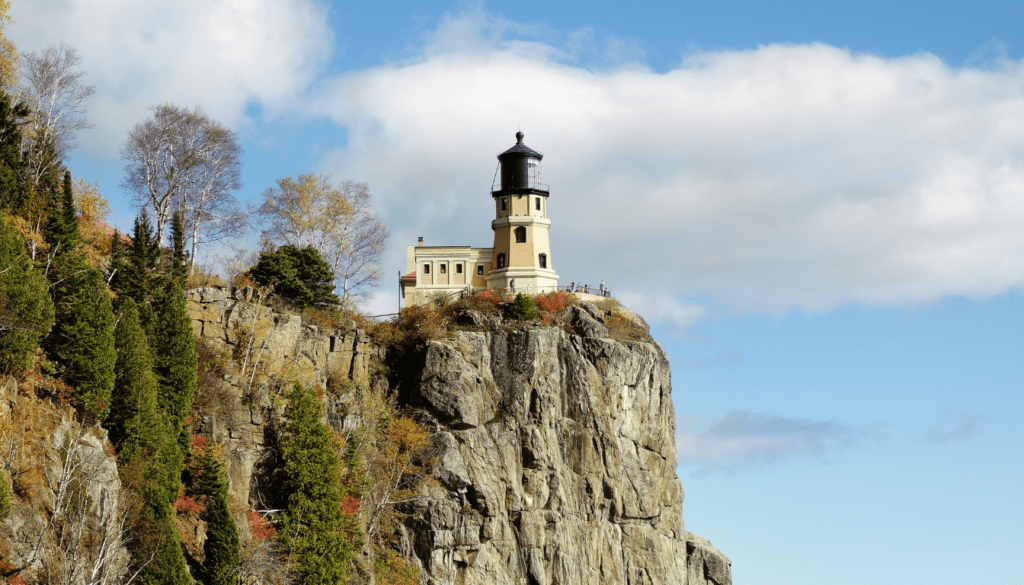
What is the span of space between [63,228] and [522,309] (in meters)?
30.1

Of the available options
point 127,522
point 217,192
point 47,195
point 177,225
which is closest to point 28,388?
point 127,522

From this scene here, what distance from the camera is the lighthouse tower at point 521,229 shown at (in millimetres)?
77250

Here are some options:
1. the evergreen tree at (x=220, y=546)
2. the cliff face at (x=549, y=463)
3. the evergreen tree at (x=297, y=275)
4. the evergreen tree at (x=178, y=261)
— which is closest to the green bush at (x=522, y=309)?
the cliff face at (x=549, y=463)

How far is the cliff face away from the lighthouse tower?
23.1 feet

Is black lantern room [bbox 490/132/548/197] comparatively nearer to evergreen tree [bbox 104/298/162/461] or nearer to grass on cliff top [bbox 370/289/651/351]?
grass on cliff top [bbox 370/289/651/351]

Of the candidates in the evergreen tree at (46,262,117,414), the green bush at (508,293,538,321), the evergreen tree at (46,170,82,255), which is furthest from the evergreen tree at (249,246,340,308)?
the evergreen tree at (46,262,117,414)

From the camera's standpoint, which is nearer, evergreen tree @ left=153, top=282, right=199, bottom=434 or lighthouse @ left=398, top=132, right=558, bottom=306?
evergreen tree @ left=153, top=282, right=199, bottom=434

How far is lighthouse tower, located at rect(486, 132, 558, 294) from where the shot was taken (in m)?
77.2

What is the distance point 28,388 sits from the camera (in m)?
42.4

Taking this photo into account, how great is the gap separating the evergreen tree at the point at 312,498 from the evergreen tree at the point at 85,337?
10.1 m

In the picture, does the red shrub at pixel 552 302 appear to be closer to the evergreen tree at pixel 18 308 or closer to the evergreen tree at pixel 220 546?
the evergreen tree at pixel 220 546

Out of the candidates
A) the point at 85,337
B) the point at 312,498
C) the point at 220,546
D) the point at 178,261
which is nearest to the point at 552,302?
the point at 312,498

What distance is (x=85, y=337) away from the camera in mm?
44312

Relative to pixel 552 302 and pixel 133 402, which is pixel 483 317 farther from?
pixel 133 402
